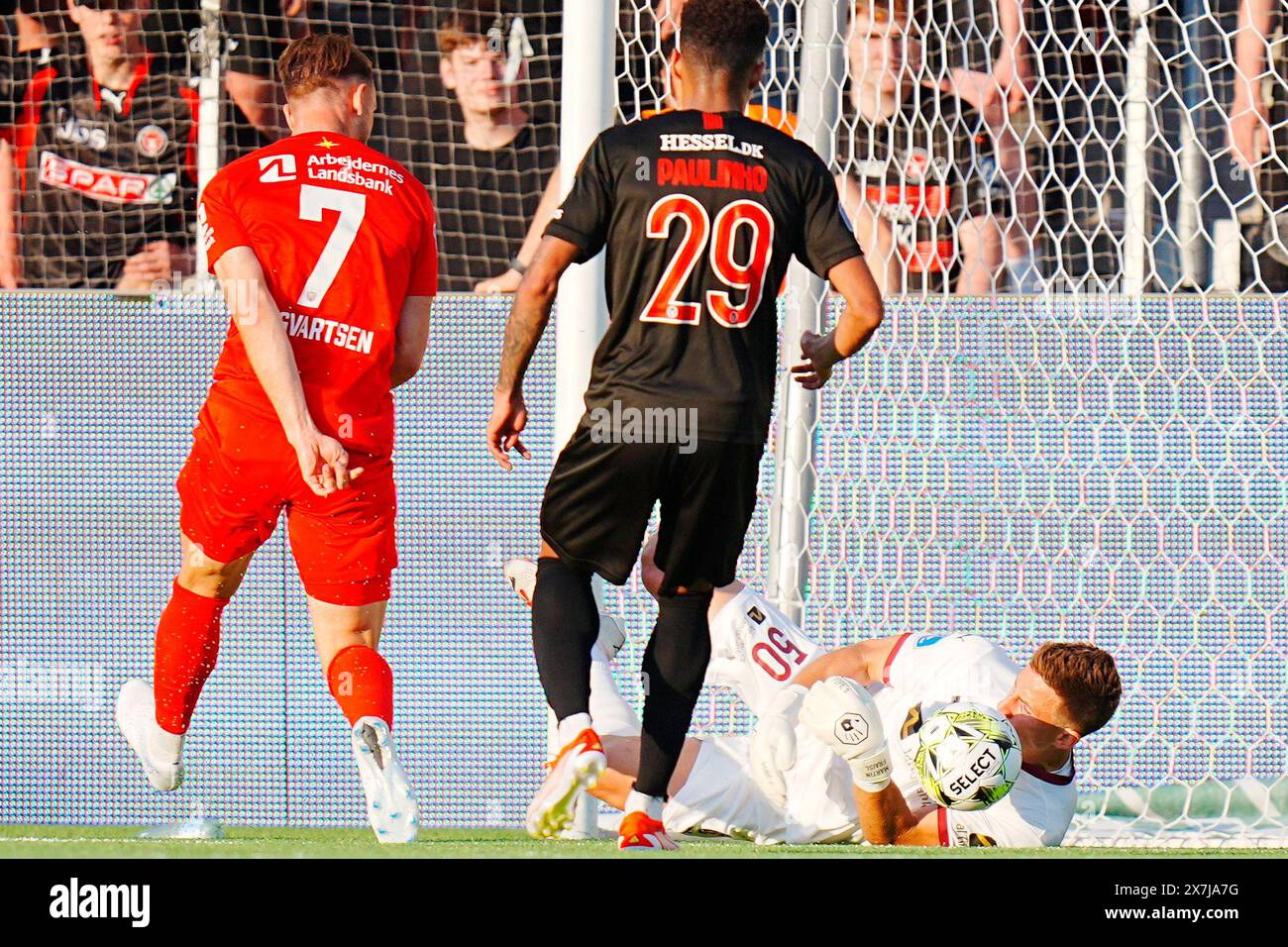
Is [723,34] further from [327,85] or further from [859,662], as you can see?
[859,662]

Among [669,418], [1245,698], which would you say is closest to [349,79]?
[669,418]

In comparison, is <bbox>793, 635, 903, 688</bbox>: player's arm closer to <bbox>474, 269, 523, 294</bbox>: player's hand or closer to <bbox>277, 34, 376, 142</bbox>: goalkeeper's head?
<bbox>474, 269, 523, 294</bbox>: player's hand

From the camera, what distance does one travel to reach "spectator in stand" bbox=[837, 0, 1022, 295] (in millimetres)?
6207

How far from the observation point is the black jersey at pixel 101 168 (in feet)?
22.8

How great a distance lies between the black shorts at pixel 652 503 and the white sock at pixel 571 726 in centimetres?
31

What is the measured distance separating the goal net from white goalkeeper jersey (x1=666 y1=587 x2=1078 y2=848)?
504 millimetres

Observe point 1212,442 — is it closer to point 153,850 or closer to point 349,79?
point 349,79

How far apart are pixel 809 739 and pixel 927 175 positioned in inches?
86.8

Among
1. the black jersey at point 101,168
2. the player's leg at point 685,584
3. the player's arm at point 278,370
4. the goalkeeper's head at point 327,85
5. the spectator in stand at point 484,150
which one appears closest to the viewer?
the player's leg at point 685,584

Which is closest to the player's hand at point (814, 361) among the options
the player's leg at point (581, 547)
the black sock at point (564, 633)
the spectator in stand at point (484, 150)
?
the player's leg at point (581, 547)

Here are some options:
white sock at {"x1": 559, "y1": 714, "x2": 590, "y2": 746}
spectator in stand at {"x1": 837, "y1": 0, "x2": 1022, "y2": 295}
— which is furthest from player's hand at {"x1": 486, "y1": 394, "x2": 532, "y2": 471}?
spectator in stand at {"x1": 837, "y1": 0, "x2": 1022, "y2": 295}

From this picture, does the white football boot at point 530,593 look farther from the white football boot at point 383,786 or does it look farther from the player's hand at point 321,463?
the player's hand at point 321,463

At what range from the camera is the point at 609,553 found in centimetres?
409

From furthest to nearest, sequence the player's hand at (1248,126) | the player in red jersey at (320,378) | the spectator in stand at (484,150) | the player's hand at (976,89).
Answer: the spectator in stand at (484,150) < the player's hand at (976,89) < the player's hand at (1248,126) < the player in red jersey at (320,378)
